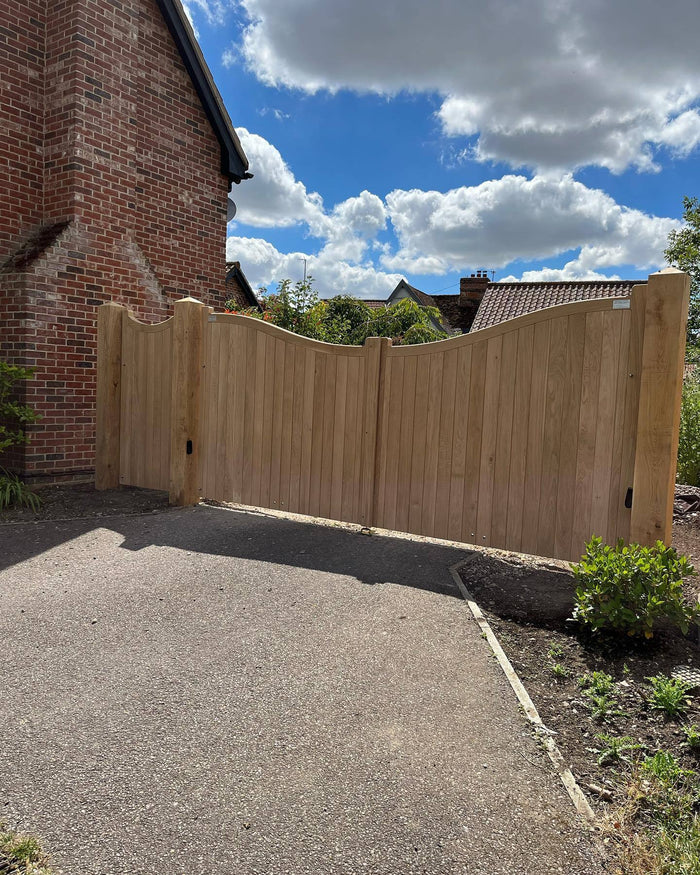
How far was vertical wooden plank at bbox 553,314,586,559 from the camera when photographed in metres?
4.68

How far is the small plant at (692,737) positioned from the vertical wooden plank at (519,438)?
2298 millimetres

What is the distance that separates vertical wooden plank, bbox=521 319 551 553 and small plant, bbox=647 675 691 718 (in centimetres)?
A: 190

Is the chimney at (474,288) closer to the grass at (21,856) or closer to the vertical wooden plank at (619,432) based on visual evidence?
the vertical wooden plank at (619,432)

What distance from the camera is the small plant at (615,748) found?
2598mm

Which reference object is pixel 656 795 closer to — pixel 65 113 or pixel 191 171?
pixel 65 113

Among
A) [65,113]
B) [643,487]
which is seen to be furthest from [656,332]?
[65,113]

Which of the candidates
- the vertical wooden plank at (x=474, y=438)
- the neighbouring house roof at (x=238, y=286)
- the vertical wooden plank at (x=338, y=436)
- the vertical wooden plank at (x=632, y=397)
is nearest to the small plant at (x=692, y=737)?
the vertical wooden plank at (x=632, y=397)

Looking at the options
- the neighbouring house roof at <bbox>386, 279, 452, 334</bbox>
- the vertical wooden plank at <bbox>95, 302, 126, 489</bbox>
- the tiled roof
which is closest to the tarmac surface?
the vertical wooden plank at <bbox>95, 302, 126, 489</bbox>

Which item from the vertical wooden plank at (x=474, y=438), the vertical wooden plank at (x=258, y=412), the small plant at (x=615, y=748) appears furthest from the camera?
the vertical wooden plank at (x=258, y=412)

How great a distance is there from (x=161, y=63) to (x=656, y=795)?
985cm

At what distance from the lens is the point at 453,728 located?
2770mm

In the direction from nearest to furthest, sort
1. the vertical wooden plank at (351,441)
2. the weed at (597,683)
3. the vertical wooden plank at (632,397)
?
the weed at (597,683) → the vertical wooden plank at (632,397) → the vertical wooden plank at (351,441)

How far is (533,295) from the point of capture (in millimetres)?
22609

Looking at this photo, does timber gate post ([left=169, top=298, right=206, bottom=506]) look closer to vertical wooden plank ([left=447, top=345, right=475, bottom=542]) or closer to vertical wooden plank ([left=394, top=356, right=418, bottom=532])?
vertical wooden plank ([left=394, top=356, right=418, bottom=532])
